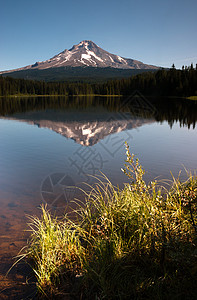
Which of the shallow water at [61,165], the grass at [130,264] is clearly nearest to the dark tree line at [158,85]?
the shallow water at [61,165]

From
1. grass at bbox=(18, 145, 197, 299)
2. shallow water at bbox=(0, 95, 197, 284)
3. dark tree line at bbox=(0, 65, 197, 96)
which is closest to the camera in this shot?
grass at bbox=(18, 145, 197, 299)

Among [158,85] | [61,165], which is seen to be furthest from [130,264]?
[158,85]

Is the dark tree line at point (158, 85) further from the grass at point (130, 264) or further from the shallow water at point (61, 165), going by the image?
the grass at point (130, 264)

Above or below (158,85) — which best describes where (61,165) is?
below

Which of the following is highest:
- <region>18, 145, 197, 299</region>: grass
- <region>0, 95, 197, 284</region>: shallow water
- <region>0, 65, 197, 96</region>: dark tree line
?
<region>0, 65, 197, 96</region>: dark tree line

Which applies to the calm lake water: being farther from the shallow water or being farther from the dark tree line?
the dark tree line

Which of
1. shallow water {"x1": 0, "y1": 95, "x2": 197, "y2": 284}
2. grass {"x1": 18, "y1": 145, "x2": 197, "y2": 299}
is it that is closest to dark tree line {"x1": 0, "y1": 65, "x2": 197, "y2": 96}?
shallow water {"x1": 0, "y1": 95, "x2": 197, "y2": 284}

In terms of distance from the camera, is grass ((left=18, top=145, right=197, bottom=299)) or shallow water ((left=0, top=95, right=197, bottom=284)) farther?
shallow water ((left=0, top=95, right=197, bottom=284))

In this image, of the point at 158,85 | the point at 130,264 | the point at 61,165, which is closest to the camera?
the point at 130,264

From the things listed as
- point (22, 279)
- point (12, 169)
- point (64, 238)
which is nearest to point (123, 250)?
point (64, 238)

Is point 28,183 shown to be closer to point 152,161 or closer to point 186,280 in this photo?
point 152,161

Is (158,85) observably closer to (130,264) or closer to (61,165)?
(61,165)

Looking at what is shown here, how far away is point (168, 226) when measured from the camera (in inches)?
222

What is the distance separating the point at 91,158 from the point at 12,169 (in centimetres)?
568
